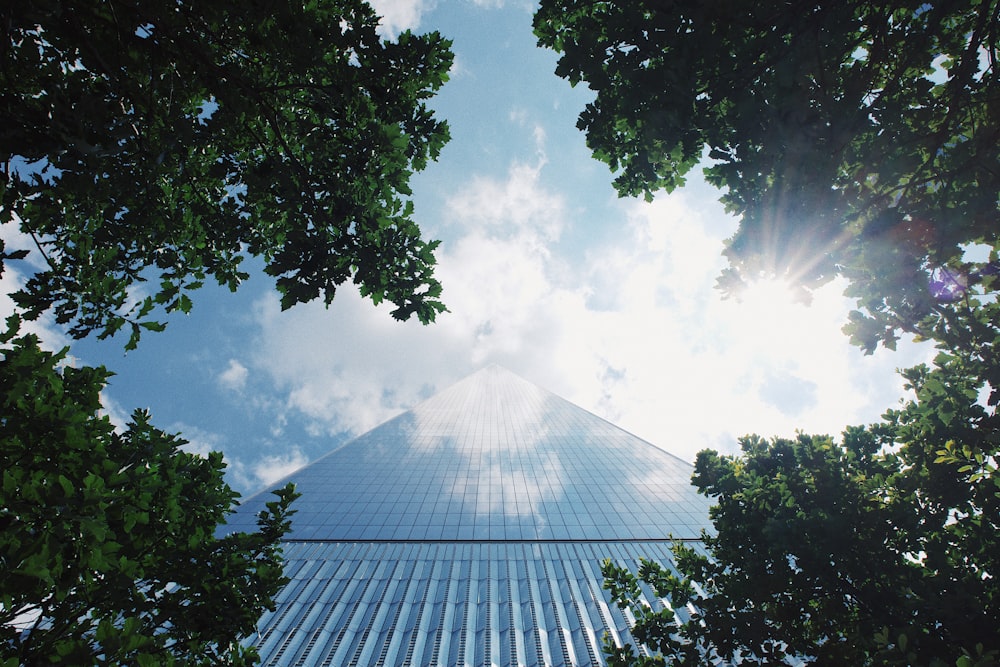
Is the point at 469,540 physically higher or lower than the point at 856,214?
higher

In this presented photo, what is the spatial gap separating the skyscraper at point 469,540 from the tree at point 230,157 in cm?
1275

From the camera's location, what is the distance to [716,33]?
194 inches

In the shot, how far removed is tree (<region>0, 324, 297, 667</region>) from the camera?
3.07 meters

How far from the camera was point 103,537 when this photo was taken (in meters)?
2.97

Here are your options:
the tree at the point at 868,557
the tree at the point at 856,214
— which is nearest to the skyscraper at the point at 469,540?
the tree at the point at 868,557

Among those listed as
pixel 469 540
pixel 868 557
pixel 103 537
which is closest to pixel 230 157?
pixel 103 537

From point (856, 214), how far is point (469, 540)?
29.9 m

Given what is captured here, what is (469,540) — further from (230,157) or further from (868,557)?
(230,157)

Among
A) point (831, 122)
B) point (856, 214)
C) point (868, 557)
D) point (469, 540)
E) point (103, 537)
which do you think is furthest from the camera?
point (469, 540)

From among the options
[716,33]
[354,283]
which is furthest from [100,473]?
[716,33]

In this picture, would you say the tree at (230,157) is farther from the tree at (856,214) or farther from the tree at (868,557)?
the tree at (868,557)

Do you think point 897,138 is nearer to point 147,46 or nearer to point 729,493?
point 729,493

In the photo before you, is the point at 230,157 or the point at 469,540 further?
the point at 469,540

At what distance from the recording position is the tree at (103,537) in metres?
3.07
